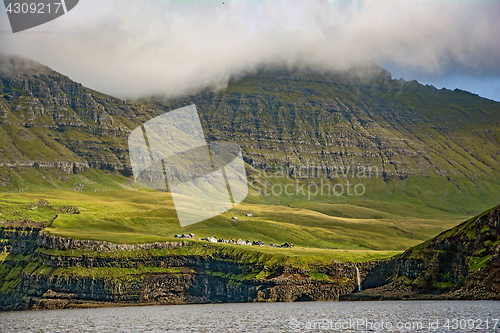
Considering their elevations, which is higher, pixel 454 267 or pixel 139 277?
pixel 139 277

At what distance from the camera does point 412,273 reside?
13850 centimetres

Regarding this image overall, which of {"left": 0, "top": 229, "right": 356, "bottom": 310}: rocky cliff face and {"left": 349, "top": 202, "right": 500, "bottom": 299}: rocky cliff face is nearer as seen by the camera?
{"left": 349, "top": 202, "right": 500, "bottom": 299}: rocky cliff face

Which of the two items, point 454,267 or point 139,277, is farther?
point 139,277

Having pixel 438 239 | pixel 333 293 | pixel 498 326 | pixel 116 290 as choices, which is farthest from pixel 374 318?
pixel 116 290

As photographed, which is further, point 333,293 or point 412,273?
point 333,293

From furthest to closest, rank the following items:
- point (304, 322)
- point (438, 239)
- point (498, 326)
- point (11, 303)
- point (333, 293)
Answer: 1. point (11, 303)
2. point (333, 293)
3. point (438, 239)
4. point (304, 322)
5. point (498, 326)

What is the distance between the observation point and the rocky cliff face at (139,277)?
16200 centimetres

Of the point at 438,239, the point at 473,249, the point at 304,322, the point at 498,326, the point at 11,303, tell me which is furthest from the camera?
the point at 11,303

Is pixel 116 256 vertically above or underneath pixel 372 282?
above

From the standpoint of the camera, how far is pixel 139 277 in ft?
575

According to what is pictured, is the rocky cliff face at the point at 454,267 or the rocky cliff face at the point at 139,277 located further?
the rocky cliff face at the point at 139,277

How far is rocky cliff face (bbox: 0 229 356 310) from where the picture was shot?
162 metres

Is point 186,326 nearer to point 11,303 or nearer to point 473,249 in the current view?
point 473,249

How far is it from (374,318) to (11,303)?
6104 inches
